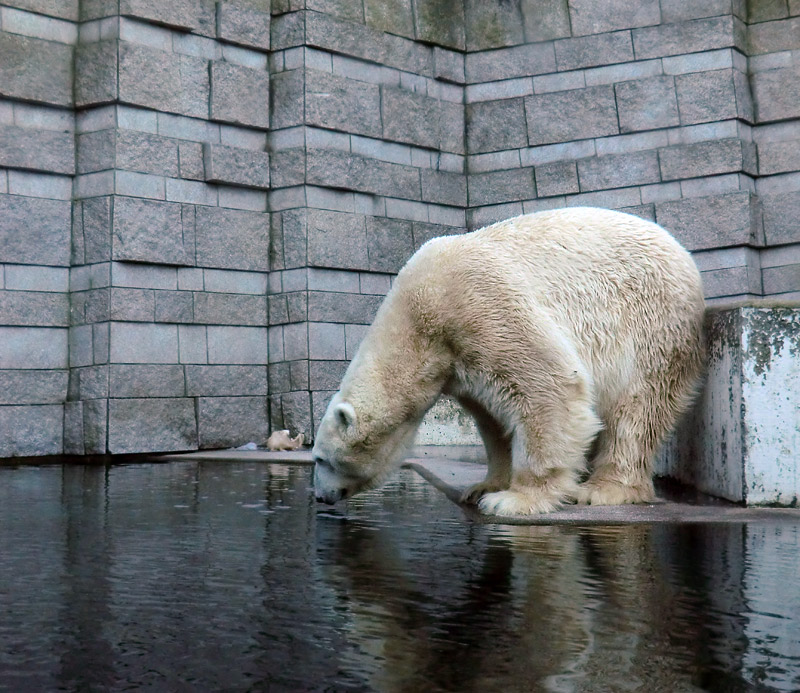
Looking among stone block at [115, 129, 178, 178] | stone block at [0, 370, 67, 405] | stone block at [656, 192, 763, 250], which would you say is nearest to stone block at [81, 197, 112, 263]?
stone block at [115, 129, 178, 178]

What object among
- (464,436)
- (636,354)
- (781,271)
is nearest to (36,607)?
(636,354)

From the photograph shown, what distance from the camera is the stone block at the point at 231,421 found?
9.98m

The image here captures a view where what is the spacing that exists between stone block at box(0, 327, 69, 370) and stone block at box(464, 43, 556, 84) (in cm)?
504

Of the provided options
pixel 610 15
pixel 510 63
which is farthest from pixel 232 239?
pixel 610 15

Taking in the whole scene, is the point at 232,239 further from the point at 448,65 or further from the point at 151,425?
the point at 448,65

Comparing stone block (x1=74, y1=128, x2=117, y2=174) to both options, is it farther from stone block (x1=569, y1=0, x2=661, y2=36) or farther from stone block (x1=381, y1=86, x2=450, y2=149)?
stone block (x1=569, y1=0, x2=661, y2=36)

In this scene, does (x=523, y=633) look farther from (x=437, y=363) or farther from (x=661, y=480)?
(x=661, y=480)

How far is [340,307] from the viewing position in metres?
10.4

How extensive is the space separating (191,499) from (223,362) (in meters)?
4.75

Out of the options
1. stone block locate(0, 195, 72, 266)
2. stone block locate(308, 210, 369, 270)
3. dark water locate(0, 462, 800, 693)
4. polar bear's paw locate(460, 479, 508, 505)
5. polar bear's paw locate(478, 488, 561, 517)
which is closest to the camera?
dark water locate(0, 462, 800, 693)

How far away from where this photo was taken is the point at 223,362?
1018 cm

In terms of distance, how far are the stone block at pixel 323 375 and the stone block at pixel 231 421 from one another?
599 millimetres

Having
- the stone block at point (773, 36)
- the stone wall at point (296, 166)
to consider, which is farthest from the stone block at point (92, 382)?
the stone block at point (773, 36)

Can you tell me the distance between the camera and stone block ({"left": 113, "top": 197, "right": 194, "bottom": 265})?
9477mm
